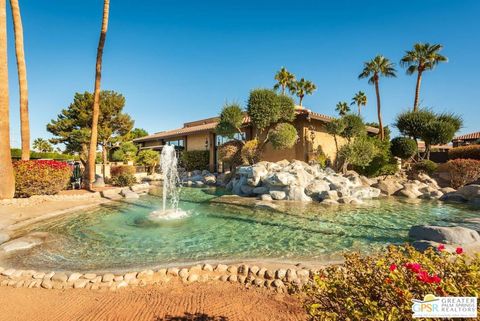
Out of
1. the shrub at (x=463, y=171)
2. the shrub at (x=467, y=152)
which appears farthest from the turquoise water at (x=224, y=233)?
the shrub at (x=467, y=152)

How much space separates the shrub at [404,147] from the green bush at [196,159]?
1793 cm

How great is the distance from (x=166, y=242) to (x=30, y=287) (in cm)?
308

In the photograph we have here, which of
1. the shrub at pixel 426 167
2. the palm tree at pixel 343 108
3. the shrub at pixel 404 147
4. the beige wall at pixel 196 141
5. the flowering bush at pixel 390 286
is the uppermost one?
the palm tree at pixel 343 108

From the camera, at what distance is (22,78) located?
15180 millimetres

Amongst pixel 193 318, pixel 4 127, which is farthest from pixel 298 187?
pixel 4 127

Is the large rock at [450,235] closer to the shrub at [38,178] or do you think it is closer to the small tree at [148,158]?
the shrub at [38,178]

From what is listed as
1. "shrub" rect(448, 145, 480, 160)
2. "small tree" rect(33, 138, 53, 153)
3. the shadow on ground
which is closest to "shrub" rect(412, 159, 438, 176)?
"shrub" rect(448, 145, 480, 160)

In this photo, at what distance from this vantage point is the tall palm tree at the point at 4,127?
11.2m

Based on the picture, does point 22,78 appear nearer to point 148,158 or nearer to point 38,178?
point 38,178

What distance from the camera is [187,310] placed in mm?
3686

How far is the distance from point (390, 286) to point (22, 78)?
20147mm

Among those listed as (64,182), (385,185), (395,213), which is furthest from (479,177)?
(64,182)

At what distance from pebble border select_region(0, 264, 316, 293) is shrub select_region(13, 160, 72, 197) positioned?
942 cm

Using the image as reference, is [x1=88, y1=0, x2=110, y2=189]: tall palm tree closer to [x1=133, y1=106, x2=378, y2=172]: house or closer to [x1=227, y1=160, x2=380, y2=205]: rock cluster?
[x1=227, y1=160, x2=380, y2=205]: rock cluster
